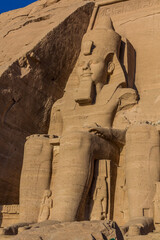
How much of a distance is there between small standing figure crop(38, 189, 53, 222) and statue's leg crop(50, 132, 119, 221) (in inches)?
7.3

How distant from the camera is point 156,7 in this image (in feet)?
25.9

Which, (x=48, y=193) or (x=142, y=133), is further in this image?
(x=48, y=193)

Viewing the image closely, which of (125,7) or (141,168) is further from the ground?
(125,7)

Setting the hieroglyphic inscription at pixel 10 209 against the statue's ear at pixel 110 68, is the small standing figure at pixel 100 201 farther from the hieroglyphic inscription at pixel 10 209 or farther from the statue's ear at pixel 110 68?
the statue's ear at pixel 110 68

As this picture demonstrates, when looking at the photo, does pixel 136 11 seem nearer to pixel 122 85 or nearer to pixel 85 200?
pixel 122 85

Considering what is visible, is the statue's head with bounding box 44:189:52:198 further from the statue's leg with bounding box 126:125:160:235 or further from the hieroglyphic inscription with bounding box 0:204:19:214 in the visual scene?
the statue's leg with bounding box 126:125:160:235

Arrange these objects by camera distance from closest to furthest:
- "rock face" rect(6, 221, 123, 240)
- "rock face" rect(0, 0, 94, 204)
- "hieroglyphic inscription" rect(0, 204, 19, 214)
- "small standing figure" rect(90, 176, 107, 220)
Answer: "rock face" rect(6, 221, 123, 240), "small standing figure" rect(90, 176, 107, 220), "hieroglyphic inscription" rect(0, 204, 19, 214), "rock face" rect(0, 0, 94, 204)

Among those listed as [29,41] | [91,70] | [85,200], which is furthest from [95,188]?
[29,41]

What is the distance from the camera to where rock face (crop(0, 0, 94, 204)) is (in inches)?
266

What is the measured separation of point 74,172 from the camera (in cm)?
544

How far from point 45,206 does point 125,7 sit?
14.3ft

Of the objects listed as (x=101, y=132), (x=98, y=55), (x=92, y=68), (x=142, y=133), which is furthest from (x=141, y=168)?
(x=98, y=55)

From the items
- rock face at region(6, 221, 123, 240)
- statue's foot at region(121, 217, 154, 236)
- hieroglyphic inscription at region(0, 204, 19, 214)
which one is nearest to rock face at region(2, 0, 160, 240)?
statue's foot at region(121, 217, 154, 236)

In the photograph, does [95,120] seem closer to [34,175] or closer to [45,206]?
[34,175]
